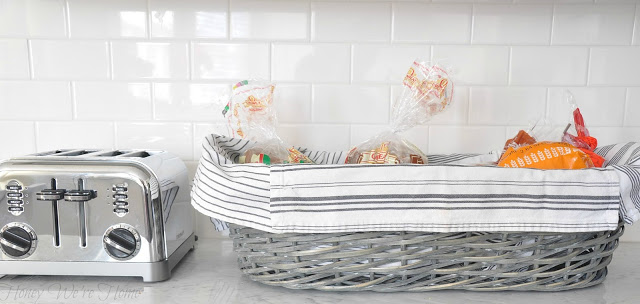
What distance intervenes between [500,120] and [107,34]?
848 mm

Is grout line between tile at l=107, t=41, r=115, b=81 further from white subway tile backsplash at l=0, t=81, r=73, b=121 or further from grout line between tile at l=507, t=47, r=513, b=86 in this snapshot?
grout line between tile at l=507, t=47, r=513, b=86

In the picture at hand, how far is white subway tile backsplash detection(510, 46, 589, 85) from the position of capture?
0.96m

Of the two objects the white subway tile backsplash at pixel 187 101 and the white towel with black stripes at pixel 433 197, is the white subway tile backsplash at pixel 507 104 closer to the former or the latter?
the white towel with black stripes at pixel 433 197

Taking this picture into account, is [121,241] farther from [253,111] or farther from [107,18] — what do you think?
[107,18]

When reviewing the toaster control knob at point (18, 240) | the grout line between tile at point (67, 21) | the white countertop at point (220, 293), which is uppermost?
the grout line between tile at point (67, 21)

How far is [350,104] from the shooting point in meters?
0.97

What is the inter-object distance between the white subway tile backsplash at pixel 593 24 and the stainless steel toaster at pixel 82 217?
33.3 inches

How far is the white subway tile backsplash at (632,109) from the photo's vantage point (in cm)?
96

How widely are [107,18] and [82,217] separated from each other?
1.53 feet

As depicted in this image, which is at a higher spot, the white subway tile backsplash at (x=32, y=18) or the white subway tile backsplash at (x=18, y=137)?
the white subway tile backsplash at (x=32, y=18)

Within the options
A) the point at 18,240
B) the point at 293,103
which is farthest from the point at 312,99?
the point at 18,240

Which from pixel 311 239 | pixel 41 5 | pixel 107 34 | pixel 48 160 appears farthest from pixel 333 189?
pixel 41 5

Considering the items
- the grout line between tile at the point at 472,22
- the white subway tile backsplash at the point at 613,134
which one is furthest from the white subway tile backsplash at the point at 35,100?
the white subway tile backsplash at the point at 613,134

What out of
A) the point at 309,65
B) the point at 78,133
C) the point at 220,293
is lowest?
the point at 220,293
